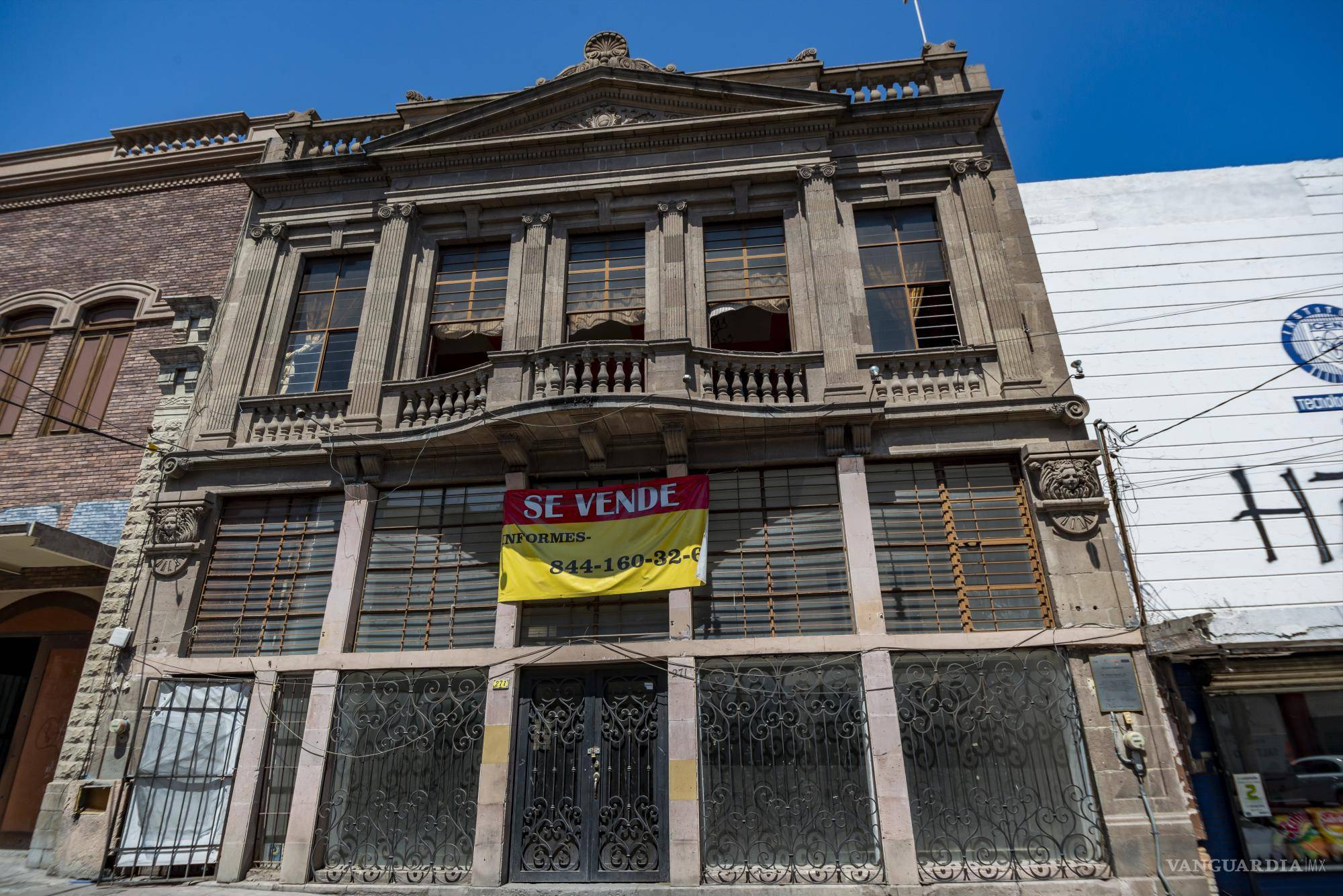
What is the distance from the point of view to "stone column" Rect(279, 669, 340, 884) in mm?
9508

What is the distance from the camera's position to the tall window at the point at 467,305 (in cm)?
1284

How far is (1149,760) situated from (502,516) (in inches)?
366

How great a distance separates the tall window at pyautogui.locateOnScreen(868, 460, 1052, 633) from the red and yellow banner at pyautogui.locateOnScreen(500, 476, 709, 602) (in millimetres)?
2703

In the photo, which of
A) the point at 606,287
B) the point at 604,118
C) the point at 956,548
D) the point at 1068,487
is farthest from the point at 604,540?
the point at 604,118

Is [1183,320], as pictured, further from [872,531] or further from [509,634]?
[509,634]

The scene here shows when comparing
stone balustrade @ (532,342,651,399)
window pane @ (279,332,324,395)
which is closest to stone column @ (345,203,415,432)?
window pane @ (279,332,324,395)

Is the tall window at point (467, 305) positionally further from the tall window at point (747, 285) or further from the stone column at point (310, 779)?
the stone column at point (310, 779)

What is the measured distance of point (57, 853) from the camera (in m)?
9.80

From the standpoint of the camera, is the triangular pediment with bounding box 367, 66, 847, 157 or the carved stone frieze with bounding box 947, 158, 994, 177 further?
the triangular pediment with bounding box 367, 66, 847, 157

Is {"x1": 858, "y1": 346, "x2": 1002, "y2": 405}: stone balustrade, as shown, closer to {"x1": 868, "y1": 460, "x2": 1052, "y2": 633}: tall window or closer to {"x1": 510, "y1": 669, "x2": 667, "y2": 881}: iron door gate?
{"x1": 868, "y1": 460, "x2": 1052, "y2": 633}: tall window

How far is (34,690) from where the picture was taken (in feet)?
40.0

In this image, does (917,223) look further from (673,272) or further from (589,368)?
(589,368)

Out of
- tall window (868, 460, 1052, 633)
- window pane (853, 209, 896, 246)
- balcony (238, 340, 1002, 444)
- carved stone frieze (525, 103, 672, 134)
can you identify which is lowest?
tall window (868, 460, 1052, 633)

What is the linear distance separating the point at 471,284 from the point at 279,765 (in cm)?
833
